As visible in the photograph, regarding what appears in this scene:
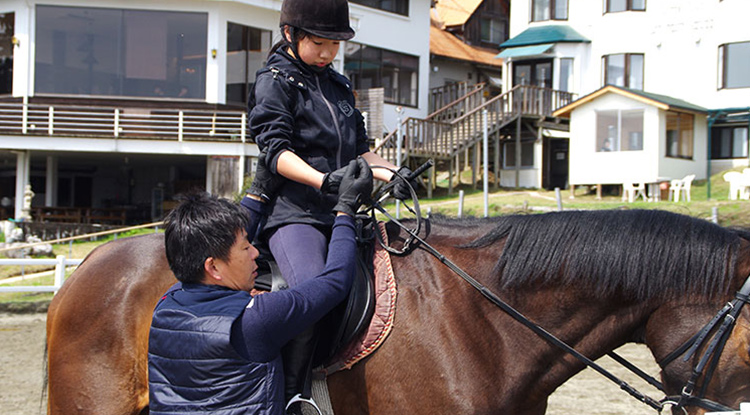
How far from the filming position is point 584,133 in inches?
894

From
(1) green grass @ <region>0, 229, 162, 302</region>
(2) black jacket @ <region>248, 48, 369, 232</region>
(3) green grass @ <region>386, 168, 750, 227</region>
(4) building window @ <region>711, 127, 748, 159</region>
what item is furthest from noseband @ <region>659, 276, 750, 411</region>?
(4) building window @ <region>711, 127, 748, 159</region>

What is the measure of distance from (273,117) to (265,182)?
0.92 feet

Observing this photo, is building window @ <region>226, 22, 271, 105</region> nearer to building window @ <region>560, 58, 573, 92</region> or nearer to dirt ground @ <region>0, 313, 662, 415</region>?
building window @ <region>560, 58, 573, 92</region>

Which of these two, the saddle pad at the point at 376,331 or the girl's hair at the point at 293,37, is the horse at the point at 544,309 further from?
the girl's hair at the point at 293,37

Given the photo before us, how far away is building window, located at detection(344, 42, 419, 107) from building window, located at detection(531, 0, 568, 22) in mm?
5073

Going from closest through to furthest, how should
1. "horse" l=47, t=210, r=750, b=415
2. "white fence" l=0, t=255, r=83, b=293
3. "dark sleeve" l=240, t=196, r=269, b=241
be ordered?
1. "horse" l=47, t=210, r=750, b=415
2. "dark sleeve" l=240, t=196, r=269, b=241
3. "white fence" l=0, t=255, r=83, b=293

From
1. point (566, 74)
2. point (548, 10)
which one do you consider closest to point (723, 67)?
point (566, 74)

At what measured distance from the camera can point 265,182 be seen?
2.91 meters

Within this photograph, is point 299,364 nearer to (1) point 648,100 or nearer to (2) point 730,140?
(1) point 648,100

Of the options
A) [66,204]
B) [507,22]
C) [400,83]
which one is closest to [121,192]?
[66,204]

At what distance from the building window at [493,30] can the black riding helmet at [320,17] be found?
104 ft

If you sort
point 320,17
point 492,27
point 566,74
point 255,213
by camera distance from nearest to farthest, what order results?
1. point 320,17
2. point 255,213
3. point 566,74
4. point 492,27

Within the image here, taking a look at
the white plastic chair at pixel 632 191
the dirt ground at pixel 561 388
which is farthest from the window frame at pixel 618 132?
the dirt ground at pixel 561 388

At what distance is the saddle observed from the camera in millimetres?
2605
